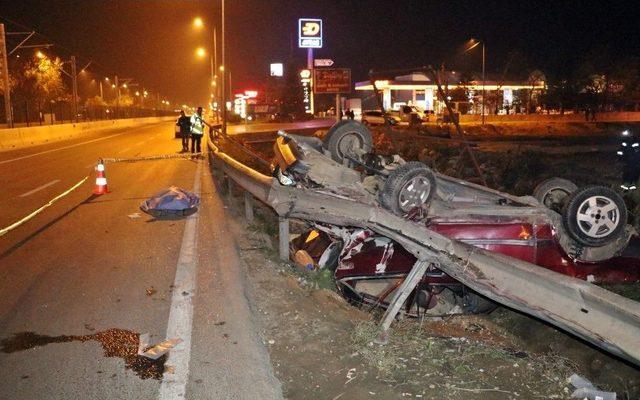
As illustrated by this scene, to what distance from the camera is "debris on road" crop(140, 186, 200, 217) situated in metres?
9.42

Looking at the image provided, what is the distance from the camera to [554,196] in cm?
721

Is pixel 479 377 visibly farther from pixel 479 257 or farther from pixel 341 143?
pixel 341 143

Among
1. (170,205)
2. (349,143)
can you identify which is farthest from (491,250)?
(170,205)

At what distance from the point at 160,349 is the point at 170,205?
5486 millimetres

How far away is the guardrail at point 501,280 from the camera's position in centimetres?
316

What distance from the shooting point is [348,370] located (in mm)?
3951

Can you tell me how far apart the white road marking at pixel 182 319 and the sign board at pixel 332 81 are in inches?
804

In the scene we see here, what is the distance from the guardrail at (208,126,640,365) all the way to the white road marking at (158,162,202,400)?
4.12ft

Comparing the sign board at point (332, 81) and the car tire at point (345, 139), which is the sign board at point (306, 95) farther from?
the car tire at point (345, 139)

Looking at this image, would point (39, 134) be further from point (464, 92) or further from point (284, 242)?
point (464, 92)

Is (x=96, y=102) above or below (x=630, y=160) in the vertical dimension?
above

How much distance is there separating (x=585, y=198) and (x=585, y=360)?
1.60 metres

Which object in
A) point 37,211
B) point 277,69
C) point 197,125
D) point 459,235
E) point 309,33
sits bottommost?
point 37,211

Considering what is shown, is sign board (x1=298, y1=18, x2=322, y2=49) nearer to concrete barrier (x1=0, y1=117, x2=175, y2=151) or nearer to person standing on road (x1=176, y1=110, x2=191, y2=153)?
concrete barrier (x1=0, y1=117, x2=175, y2=151)
